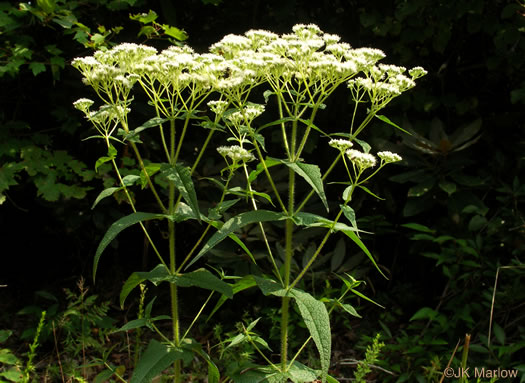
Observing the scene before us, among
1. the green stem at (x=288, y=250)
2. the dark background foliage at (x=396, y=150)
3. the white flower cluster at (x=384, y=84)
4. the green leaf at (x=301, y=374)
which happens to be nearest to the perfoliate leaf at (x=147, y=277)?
the green stem at (x=288, y=250)

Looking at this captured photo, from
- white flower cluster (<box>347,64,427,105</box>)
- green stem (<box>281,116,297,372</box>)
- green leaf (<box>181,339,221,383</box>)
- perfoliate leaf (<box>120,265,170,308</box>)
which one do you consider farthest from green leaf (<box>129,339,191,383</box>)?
white flower cluster (<box>347,64,427,105</box>)

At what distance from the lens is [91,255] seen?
404 cm

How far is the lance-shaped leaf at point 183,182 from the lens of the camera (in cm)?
165

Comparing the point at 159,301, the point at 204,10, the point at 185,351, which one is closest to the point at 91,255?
the point at 159,301

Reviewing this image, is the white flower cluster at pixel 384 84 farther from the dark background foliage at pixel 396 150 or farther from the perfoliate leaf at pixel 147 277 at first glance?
the dark background foliage at pixel 396 150

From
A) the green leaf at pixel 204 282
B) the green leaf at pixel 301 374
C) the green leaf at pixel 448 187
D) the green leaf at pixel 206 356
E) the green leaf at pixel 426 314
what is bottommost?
the green leaf at pixel 426 314

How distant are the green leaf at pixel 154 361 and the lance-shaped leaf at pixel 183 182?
51 cm

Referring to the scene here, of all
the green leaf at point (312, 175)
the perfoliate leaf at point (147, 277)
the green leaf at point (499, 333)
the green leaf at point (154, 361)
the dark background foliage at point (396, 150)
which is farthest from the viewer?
the dark background foliage at point (396, 150)

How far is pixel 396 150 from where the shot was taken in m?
3.52

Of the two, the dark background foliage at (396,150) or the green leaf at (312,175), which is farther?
the dark background foliage at (396,150)

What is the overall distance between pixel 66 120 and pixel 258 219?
2366 millimetres

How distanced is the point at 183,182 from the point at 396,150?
2.13 m

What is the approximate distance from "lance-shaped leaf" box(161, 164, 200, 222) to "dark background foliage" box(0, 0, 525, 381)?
151 centimetres

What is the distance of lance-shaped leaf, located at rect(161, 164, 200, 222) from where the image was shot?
1.65m
